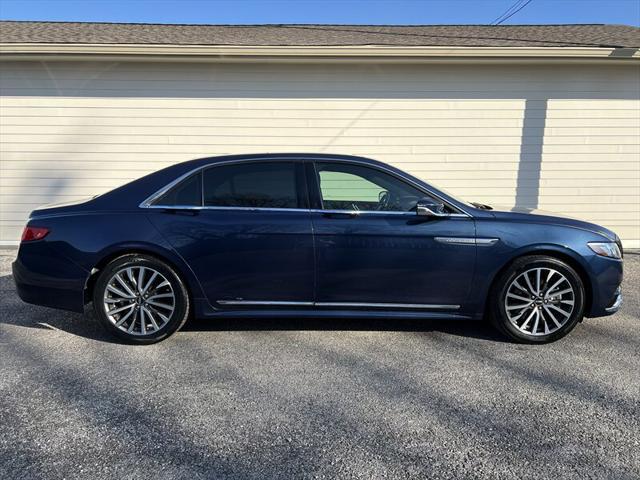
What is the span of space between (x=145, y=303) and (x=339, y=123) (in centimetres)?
457

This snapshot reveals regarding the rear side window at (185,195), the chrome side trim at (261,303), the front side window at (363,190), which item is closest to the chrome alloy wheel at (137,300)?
the chrome side trim at (261,303)

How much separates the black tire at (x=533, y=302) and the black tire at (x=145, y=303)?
252 centimetres

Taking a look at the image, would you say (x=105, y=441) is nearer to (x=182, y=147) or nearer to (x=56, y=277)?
(x=56, y=277)

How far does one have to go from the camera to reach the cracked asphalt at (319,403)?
2.36m

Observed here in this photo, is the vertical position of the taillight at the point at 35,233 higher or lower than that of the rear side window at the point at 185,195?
lower

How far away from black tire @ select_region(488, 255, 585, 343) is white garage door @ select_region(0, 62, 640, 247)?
151 inches

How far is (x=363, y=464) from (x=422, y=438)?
1.34ft

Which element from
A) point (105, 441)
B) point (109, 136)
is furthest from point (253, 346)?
point (109, 136)

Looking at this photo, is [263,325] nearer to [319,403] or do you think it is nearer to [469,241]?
[319,403]

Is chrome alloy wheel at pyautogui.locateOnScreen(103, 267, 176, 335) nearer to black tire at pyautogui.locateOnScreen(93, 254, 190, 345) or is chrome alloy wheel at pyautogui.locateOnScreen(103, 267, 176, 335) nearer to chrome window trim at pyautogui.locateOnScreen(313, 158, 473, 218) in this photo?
black tire at pyautogui.locateOnScreen(93, 254, 190, 345)

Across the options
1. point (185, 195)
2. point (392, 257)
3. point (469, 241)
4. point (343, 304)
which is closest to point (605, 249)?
point (469, 241)

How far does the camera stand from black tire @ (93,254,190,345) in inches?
149

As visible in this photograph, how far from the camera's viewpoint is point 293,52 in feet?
22.6

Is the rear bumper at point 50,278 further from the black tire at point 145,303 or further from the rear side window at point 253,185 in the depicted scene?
the rear side window at point 253,185
